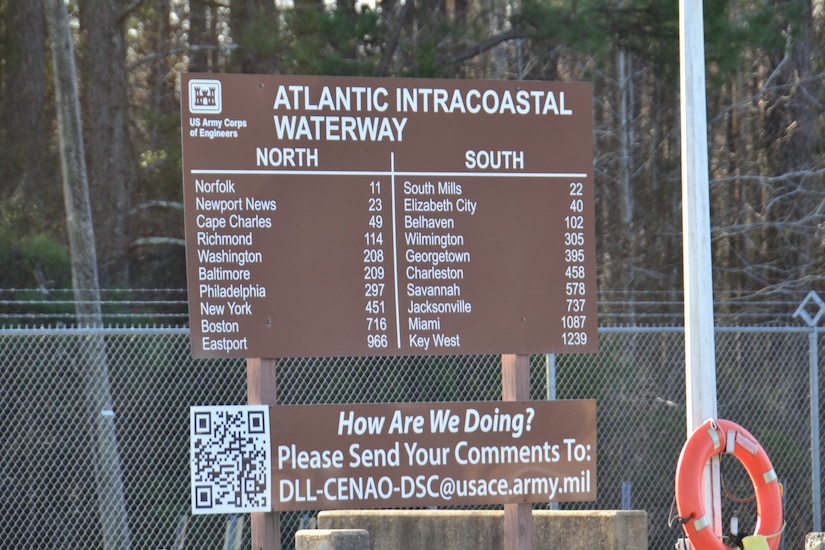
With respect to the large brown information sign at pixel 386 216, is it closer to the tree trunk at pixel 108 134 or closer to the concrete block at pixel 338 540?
the concrete block at pixel 338 540

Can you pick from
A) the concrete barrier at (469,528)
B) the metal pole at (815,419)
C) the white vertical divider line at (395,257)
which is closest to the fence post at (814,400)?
the metal pole at (815,419)

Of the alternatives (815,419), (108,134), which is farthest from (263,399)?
(108,134)

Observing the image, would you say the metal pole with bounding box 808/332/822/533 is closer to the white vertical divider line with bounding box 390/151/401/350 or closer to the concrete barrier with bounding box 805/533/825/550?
the concrete barrier with bounding box 805/533/825/550

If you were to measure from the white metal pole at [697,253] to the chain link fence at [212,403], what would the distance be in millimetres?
2028

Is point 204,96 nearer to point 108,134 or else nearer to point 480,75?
A: point 108,134

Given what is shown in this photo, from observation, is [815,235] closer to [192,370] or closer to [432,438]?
[192,370]

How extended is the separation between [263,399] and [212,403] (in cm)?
360

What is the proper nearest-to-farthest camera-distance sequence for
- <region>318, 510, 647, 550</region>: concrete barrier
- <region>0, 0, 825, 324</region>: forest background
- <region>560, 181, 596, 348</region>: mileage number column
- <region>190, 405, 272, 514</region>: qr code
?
<region>190, 405, 272, 514</region>: qr code
<region>560, 181, 596, 348</region>: mileage number column
<region>318, 510, 647, 550</region>: concrete barrier
<region>0, 0, 825, 324</region>: forest background

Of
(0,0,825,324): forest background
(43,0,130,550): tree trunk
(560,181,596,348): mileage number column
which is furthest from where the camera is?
(0,0,825,324): forest background

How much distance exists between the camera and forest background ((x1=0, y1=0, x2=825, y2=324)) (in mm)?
12188

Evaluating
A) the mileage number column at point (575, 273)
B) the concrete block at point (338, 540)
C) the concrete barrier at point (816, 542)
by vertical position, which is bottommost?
the concrete barrier at point (816, 542)

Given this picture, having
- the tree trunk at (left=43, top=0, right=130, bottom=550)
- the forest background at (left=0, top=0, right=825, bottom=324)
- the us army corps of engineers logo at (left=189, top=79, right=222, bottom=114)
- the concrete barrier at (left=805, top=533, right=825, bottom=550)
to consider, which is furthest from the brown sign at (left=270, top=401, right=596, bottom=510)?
the tree trunk at (left=43, top=0, right=130, bottom=550)

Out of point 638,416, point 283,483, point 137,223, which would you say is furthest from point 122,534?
point 137,223

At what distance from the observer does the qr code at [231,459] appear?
18.4ft
